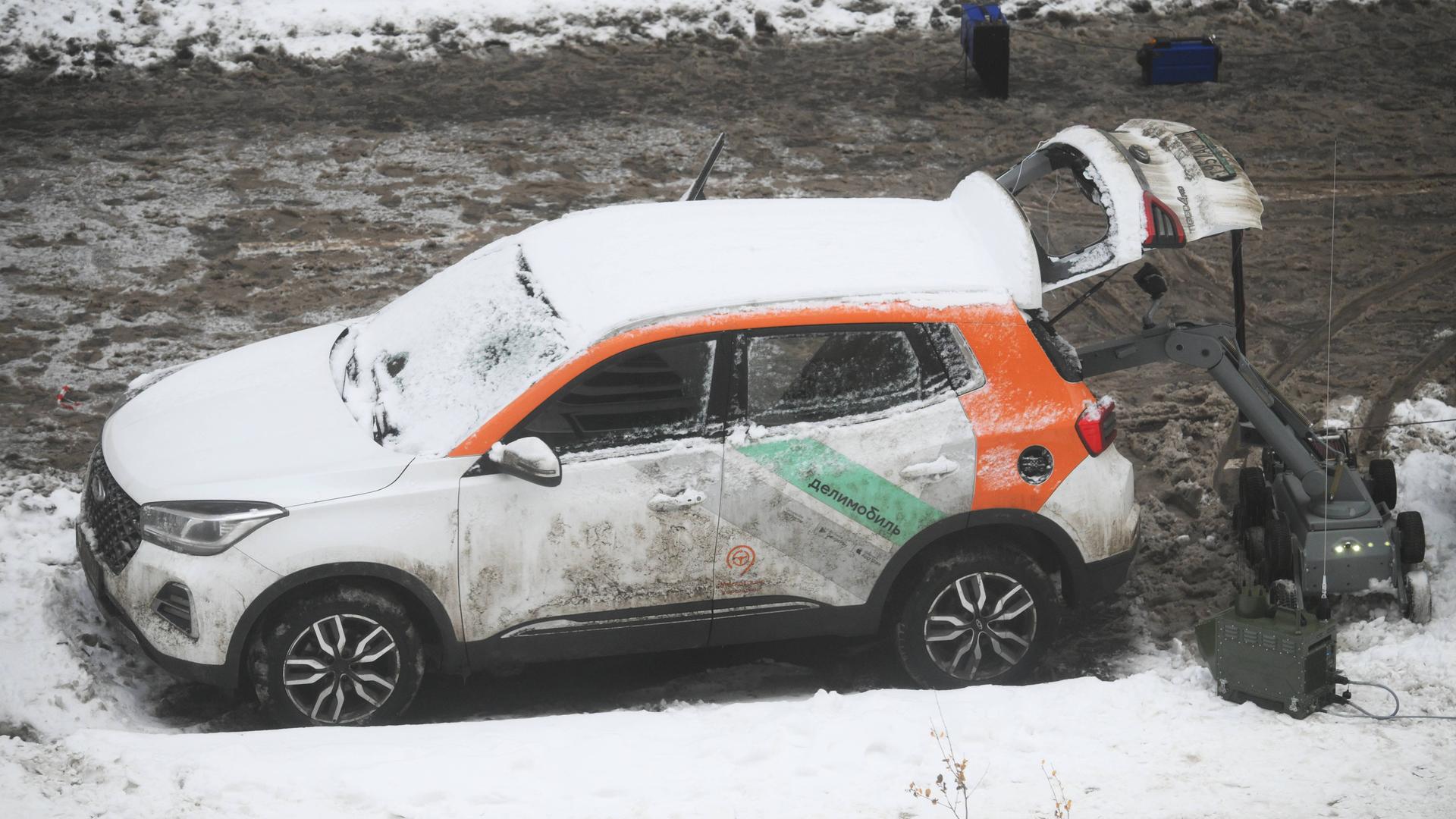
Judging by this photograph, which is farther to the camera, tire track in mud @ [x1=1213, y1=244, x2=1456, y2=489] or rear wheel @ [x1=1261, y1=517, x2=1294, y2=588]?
tire track in mud @ [x1=1213, y1=244, x2=1456, y2=489]

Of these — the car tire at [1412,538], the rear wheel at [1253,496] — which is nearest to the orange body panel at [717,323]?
the rear wheel at [1253,496]

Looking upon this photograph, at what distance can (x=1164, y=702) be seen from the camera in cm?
586

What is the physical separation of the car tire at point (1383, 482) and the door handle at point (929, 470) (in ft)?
7.85

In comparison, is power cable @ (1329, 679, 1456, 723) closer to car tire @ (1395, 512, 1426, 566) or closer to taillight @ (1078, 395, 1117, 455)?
car tire @ (1395, 512, 1426, 566)

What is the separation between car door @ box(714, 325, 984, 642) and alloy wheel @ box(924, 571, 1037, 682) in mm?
339

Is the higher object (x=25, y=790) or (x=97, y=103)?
(x=97, y=103)

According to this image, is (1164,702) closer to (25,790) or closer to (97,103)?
(25,790)

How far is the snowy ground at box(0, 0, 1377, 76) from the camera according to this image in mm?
14672

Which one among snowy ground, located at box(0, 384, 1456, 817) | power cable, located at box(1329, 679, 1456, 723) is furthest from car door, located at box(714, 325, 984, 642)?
power cable, located at box(1329, 679, 1456, 723)

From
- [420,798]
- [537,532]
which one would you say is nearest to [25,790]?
[420,798]

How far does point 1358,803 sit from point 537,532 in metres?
3.14

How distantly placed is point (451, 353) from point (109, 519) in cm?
150

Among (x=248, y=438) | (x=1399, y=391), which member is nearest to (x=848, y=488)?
(x=248, y=438)

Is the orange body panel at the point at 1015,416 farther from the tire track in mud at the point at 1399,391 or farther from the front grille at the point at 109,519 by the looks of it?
the front grille at the point at 109,519
